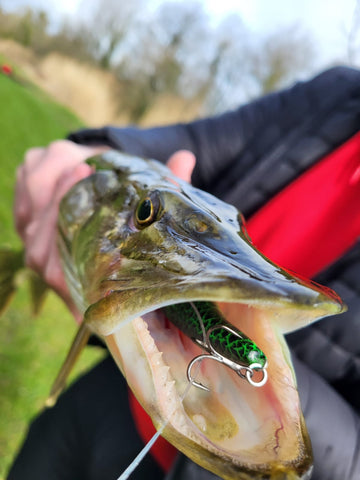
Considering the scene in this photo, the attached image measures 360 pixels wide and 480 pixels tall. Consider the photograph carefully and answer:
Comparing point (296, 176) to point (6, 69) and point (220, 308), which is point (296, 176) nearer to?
point (220, 308)

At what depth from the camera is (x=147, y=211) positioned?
0.72 metres

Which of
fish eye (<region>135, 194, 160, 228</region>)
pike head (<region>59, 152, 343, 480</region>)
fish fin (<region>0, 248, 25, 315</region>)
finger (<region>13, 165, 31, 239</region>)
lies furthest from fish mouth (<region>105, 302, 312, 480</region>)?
fish fin (<region>0, 248, 25, 315</region>)

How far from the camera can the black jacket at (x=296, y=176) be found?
76 cm

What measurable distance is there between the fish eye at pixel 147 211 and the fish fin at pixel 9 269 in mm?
1093

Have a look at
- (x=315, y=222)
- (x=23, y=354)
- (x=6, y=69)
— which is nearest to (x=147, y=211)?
(x=315, y=222)

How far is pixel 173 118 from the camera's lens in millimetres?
17453

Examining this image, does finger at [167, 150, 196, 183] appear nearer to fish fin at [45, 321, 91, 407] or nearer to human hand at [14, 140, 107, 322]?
human hand at [14, 140, 107, 322]

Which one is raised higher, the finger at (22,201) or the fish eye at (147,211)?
the fish eye at (147,211)

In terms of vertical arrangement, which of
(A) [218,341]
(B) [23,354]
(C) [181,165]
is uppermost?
(A) [218,341]

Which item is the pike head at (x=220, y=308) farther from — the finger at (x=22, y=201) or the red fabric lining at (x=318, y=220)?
the finger at (x=22, y=201)

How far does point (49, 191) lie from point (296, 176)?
78 centimetres

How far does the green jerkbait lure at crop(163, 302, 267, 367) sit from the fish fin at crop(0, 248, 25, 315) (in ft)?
3.93

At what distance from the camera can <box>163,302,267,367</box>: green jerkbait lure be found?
0.48m

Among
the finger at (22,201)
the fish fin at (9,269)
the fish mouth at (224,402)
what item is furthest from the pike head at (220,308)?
the fish fin at (9,269)
